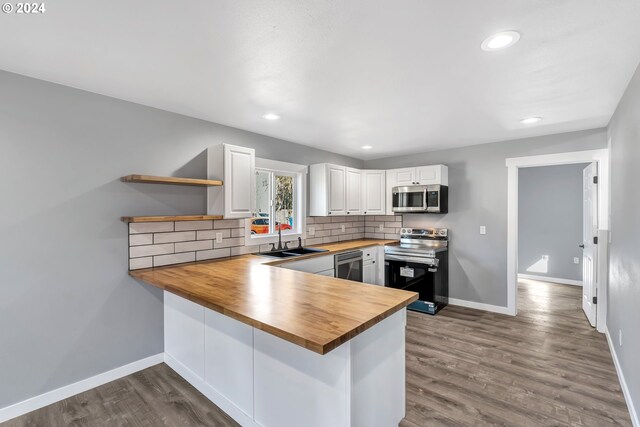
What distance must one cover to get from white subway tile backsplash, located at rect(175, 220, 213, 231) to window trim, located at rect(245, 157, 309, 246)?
1.65 ft

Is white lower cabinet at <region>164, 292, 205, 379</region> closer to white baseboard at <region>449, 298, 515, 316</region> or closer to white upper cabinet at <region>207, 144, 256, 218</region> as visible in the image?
Result: white upper cabinet at <region>207, 144, 256, 218</region>

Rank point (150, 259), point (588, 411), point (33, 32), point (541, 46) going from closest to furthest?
point (33, 32) → point (541, 46) → point (588, 411) → point (150, 259)

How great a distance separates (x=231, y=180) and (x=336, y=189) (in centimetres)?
177

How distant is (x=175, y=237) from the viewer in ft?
9.26

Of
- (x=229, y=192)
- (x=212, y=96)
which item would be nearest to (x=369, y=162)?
(x=229, y=192)

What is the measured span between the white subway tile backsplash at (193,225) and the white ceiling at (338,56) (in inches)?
40.8

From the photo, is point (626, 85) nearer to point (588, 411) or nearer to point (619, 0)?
point (619, 0)

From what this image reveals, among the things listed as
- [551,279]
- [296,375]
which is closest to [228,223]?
[296,375]

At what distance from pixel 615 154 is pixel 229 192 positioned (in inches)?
142

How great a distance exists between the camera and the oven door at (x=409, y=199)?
4.34 m

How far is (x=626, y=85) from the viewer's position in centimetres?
222

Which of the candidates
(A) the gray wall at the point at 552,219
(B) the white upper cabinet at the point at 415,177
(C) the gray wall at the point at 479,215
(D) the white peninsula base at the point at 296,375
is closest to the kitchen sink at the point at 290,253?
(D) the white peninsula base at the point at 296,375

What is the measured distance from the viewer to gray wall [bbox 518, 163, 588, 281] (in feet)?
17.7

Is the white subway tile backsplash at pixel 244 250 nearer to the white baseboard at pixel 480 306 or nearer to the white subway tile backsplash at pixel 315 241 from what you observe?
the white subway tile backsplash at pixel 315 241
